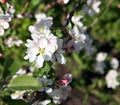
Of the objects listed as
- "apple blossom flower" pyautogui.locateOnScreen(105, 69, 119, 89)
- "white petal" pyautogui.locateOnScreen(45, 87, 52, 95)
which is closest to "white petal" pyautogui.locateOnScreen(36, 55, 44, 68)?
"white petal" pyautogui.locateOnScreen(45, 87, 52, 95)

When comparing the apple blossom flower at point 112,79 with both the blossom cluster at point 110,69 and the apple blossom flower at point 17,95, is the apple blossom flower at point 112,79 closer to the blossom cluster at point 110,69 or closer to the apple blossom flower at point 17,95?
the blossom cluster at point 110,69

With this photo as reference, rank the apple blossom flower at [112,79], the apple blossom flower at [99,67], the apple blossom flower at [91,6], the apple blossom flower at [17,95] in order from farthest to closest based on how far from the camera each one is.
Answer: the apple blossom flower at [99,67]
the apple blossom flower at [112,79]
the apple blossom flower at [91,6]
the apple blossom flower at [17,95]

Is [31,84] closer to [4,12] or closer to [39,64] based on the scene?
[39,64]

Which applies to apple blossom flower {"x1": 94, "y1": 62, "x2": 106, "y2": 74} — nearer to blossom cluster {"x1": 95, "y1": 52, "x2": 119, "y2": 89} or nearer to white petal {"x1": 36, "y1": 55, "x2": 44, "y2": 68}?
blossom cluster {"x1": 95, "y1": 52, "x2": 119, "y2": 89}

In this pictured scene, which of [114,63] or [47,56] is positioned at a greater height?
[114,63]

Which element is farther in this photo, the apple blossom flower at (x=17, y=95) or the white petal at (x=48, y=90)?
the apple blossom flower at (x=17, y=95)

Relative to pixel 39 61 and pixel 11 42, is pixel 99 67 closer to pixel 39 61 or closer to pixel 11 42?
pixel 11 42

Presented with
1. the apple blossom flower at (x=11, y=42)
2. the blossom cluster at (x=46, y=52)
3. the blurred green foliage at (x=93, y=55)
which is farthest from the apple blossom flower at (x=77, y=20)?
the blossom cluster at (x=46, y=52)

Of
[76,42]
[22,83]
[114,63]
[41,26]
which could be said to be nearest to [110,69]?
[114,63]
